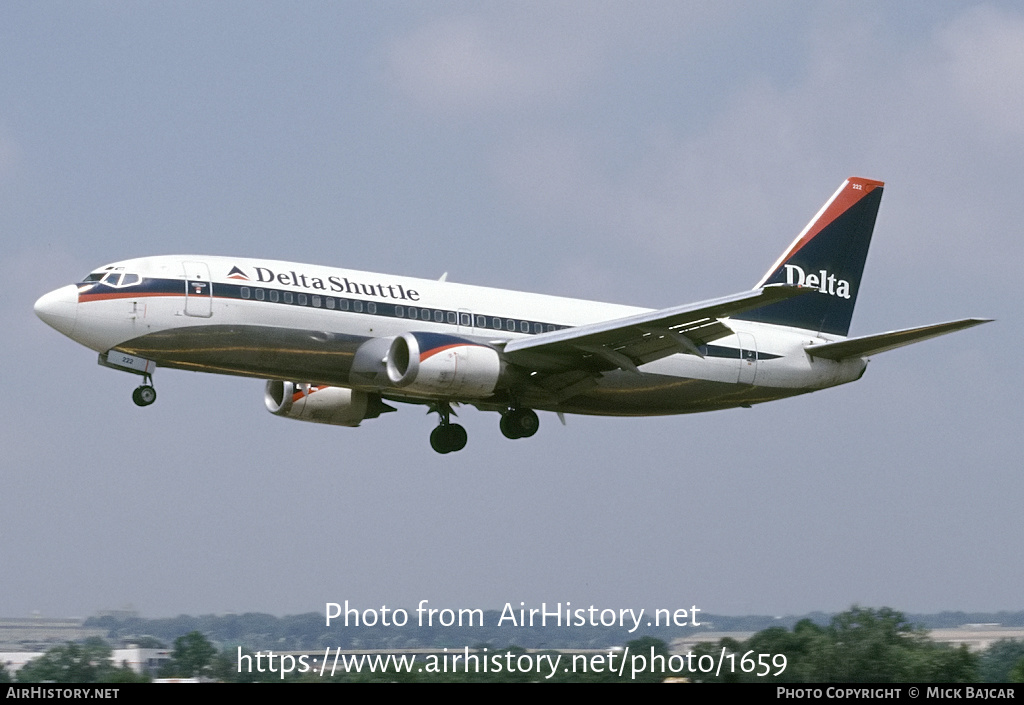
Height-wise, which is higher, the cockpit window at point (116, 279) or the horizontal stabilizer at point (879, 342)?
the cockpit window at point (116, 279)

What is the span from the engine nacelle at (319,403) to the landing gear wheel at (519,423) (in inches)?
175

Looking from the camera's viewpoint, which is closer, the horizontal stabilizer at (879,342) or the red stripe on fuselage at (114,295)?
the red stripe on fuselage at (114,295)

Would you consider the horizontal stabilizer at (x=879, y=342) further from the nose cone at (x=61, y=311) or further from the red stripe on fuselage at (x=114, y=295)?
the nose cone at (x=61, y=311)

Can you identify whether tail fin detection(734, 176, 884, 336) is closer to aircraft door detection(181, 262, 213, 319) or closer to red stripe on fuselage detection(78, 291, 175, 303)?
aircraft door detection(181, 262, 213, 319)

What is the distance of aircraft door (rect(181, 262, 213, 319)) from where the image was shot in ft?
116

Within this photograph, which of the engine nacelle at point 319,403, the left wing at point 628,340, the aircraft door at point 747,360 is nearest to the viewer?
the left wing at point 628,340

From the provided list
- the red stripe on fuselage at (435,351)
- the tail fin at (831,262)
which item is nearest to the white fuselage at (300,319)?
the red stripe on fuselage at (435,351)

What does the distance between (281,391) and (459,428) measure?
5276 mm

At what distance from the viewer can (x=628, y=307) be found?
42000 millimetres

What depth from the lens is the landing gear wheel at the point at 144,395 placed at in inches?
1404

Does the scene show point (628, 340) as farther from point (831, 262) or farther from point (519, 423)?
point (831, 262)

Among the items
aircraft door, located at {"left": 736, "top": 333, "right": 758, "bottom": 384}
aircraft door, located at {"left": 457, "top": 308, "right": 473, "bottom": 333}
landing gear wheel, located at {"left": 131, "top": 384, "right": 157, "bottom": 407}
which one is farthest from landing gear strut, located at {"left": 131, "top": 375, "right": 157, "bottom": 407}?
aircraft door, located at {"left": 736, "top": 333, "right": 758, "bottom": 384}
